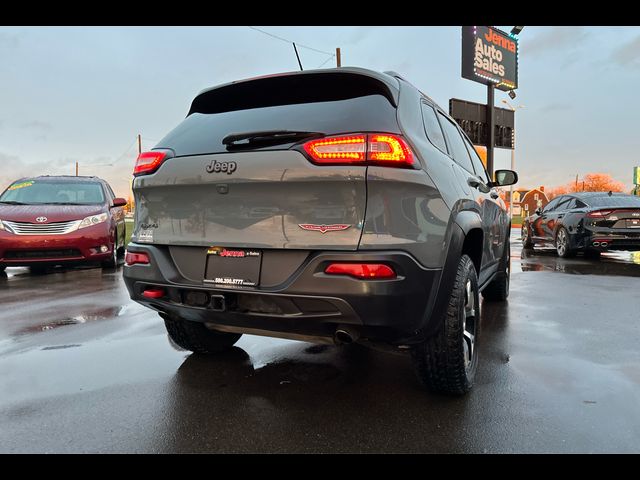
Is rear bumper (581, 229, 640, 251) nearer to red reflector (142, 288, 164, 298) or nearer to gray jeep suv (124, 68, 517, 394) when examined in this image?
gray jeep suv (124, 68, 517, 394)

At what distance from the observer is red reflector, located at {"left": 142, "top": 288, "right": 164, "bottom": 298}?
101 inches

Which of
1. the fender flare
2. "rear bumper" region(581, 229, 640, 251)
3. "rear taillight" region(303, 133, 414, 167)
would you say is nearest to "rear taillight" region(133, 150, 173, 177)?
"rear taillight" region(303, 133, 414, 167)

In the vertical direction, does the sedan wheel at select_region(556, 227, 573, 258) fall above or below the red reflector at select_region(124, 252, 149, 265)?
below

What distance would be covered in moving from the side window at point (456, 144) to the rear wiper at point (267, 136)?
124 cm

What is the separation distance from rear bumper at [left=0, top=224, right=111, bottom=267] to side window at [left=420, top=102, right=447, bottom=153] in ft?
20.5

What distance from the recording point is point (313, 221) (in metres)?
2.19

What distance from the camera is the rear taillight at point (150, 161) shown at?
104 inches

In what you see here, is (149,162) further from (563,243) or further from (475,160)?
(563,243)

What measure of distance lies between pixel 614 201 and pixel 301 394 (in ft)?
30.5

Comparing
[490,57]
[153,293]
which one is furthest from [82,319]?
[490,57]

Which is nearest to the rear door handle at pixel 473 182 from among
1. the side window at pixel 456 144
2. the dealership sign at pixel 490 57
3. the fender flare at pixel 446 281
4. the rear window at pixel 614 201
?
the side window at pixel 456 144

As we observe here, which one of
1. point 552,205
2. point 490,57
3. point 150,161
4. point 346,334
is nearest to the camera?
point 346,334

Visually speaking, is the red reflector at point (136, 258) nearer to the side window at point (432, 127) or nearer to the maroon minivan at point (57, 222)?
the side window at point (432, 127)

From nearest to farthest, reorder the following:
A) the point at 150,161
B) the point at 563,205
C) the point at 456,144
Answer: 1. the point at 150,161
2. the point at 456,144
3. the point at 563,205
